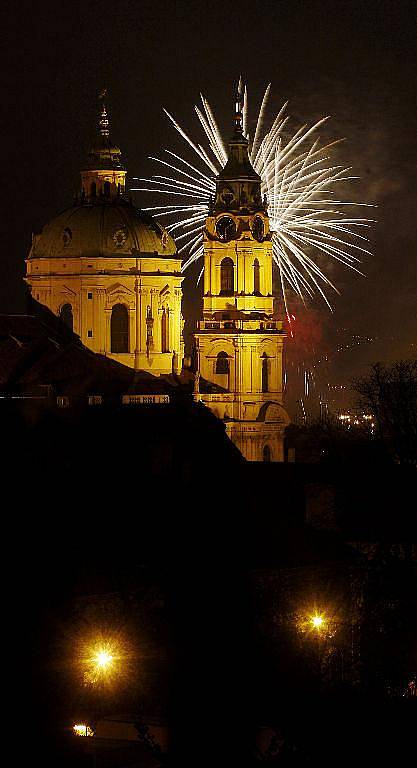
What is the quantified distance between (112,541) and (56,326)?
189 ft

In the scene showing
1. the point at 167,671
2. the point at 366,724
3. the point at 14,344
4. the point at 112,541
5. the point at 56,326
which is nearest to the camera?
the point at 366,724

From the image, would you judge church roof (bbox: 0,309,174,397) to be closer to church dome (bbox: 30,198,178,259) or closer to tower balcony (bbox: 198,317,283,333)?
church dome (bbox: 30,198,178,259)

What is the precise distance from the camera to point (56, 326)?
301 ft

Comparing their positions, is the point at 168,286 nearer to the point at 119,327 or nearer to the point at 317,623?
the point at 119,327

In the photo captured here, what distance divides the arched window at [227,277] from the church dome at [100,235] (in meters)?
1.90

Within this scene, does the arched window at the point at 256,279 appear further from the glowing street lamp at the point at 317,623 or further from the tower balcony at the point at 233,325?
the glowing street lamp at the point at 317,623

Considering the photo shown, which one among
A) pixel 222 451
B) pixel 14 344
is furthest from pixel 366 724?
pixel 14 344

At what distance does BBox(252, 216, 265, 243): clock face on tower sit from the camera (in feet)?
Answer: 305

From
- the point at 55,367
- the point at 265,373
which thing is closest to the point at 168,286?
the point at 265,373

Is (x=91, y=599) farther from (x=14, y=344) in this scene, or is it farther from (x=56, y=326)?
(x=56, y=326)

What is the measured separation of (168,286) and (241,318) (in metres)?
2.83

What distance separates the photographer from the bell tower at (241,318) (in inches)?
3652

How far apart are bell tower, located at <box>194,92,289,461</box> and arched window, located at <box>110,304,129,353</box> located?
8.49 feet

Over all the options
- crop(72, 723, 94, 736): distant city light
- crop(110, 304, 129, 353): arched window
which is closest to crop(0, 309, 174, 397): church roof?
crop(110, 304, 129, 353): arched window
